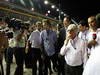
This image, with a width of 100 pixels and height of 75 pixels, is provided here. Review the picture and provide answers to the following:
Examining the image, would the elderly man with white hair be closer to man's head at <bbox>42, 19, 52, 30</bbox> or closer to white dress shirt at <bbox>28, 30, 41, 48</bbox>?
man's head at <bbox>42, 19, 52, 30</bbox>

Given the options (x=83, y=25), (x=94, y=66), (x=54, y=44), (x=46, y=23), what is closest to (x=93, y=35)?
(x=94, y=66)

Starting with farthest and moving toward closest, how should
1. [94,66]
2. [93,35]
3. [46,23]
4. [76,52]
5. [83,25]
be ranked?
[46,23] → [83,25] → [76,52] → [93,35] → [94,66]

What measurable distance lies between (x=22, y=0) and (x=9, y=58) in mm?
26586

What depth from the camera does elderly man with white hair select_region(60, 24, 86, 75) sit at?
3.82 m

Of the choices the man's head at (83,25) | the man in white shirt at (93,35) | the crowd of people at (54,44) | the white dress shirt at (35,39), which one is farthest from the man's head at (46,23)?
the man in white shirt at (93,35)

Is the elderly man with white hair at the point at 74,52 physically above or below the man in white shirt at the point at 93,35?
below

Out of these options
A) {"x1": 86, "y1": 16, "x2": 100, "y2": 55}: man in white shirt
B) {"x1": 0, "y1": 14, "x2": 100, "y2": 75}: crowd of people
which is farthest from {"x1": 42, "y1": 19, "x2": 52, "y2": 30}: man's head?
{"x1": 86, "y1": 16, "x2": 100, "y2": 55}: man in white shirt

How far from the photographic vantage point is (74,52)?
3.82 m

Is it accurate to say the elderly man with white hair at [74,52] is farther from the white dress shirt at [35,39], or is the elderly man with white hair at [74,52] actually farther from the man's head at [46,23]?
the white dress shirt at [35,39]

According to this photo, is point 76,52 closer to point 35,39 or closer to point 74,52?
point 74,52

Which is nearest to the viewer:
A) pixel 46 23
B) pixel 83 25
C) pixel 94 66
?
pixel 94 66

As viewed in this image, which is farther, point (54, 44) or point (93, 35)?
point (54, 44)

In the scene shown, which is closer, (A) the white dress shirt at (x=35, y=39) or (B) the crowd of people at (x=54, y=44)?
(B) the crowd of people at (x=54, y=44)

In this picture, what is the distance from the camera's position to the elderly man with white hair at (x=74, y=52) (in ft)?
12.5
